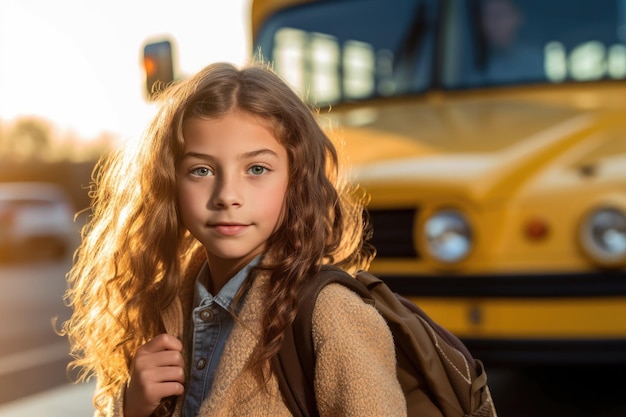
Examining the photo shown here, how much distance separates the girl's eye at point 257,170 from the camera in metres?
1.92

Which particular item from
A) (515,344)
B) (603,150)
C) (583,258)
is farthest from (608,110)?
(515,344)

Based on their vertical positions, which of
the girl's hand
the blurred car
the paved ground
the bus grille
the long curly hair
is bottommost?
the blurred car

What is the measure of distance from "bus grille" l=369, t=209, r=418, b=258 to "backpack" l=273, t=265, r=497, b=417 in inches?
102

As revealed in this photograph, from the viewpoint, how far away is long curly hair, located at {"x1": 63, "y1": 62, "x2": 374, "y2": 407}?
1.93 m

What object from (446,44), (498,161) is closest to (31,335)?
(446,44)

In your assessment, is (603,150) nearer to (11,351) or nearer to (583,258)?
(583,258)

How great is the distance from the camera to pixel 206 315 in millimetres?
1933

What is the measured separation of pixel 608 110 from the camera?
457 centimetres

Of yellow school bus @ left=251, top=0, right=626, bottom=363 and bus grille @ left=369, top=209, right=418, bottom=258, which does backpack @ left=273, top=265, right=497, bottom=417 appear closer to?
yellow school bus @ left=251, top=0, right=626, bottom=363

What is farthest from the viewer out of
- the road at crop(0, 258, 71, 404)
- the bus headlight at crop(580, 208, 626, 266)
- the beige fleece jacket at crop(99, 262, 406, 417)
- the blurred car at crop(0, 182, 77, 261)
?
the blurred car at crop(0, 182, 77, 261)

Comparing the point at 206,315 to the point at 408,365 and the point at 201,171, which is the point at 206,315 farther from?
the point at 408,365

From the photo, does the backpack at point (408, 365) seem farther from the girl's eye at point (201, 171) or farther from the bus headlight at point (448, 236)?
the bus headlight at point (448, 236)

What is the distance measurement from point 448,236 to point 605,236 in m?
0.62

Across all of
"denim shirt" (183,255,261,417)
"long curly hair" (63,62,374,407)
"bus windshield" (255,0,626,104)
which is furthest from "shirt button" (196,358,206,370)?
"bus windshield" (255,0,626,104)
